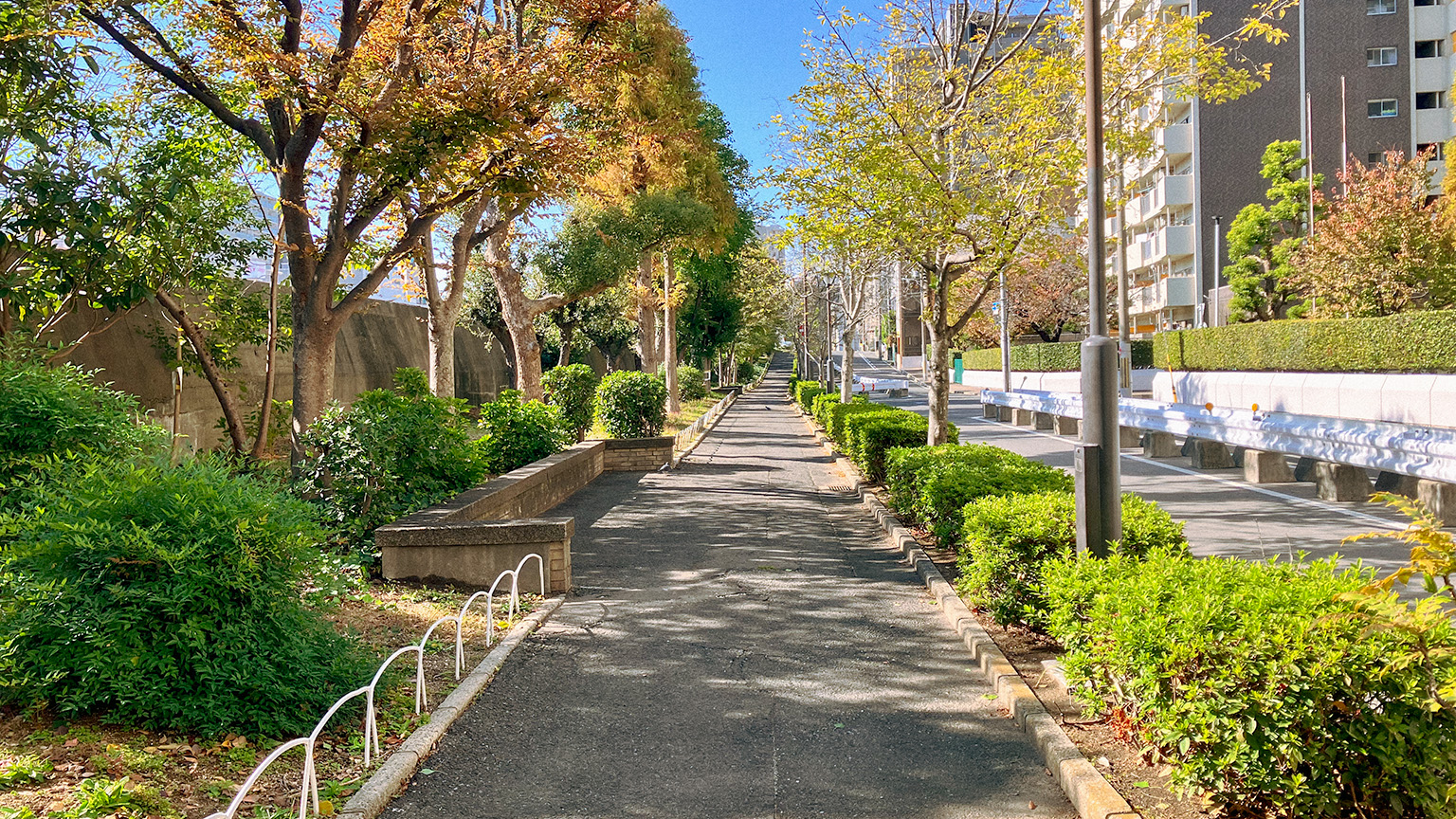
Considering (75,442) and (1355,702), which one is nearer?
(1355,702)

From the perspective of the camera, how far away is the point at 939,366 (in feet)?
46.2

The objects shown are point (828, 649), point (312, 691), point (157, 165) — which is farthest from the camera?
point (157, 165)

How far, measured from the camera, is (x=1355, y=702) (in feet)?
11.8

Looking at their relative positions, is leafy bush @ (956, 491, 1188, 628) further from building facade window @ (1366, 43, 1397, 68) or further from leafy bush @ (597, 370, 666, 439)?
building facade window @ (1366, 43, 1397, 68)

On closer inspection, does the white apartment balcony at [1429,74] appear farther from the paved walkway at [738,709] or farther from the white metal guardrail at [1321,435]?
the paved walkway at [738,709]

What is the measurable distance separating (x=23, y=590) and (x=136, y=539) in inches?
21.2

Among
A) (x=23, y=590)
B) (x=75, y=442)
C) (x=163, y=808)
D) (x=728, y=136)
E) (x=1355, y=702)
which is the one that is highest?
(x=728, y=136)

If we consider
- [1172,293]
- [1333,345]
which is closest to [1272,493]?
[1333,345]

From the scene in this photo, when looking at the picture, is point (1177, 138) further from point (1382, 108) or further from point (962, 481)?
point (962, 481)

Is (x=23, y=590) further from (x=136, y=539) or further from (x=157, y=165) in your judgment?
(x=157, y=165)

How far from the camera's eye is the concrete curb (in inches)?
171

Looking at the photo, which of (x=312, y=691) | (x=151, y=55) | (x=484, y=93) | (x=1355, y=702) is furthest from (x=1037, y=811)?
(x=151, y=55)

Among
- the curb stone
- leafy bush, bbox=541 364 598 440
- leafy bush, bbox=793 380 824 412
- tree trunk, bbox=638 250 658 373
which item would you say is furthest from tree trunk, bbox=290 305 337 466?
leafy bush, bbox=793 380 824 412

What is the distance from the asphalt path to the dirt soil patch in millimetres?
5966
